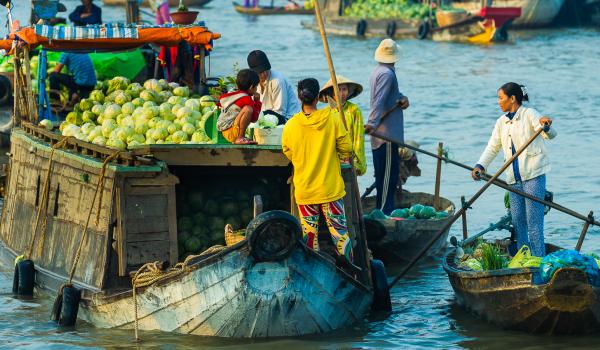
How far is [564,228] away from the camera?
1255 cm

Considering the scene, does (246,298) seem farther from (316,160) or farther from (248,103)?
(248,103)

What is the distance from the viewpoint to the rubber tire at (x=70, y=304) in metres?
8.60

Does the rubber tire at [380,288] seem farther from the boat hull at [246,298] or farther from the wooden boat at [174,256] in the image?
the boat hull at [246,298]

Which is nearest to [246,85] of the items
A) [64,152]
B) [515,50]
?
[64,152]

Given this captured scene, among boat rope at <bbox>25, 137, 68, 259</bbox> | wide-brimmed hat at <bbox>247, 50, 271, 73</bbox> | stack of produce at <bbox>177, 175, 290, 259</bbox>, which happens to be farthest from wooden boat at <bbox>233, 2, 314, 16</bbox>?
stack of produce at <bbox>177, 175, 290, 259</bbox>

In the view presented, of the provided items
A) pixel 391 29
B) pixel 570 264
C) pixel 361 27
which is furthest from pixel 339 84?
pixel 361 27

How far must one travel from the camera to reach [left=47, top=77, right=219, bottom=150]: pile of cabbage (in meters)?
9.32

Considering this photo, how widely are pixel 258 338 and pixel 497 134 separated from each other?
246cm

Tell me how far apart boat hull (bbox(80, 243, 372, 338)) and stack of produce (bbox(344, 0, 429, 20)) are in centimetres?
2977

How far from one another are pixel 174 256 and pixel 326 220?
1.09 meters

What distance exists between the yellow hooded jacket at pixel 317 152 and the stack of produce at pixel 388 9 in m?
29.5

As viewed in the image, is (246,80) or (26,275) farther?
(26,275)

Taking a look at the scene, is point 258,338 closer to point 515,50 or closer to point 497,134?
point 497,134

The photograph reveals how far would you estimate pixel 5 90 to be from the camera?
17.1 m
